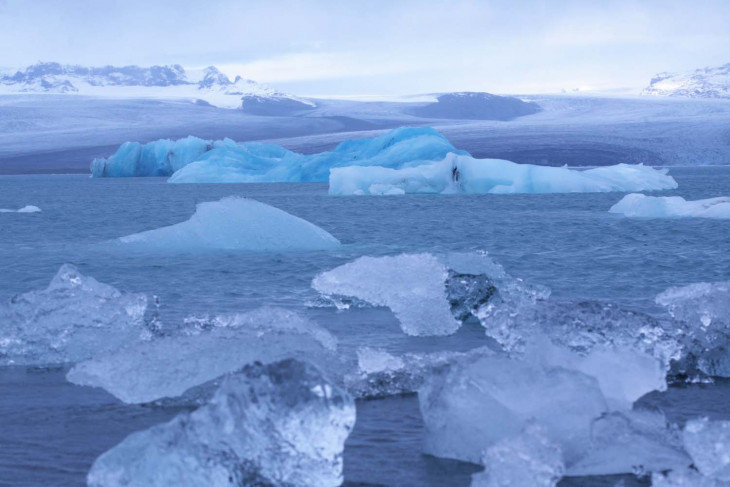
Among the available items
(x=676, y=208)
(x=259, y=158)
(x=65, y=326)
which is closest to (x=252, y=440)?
(x=65, y=326)

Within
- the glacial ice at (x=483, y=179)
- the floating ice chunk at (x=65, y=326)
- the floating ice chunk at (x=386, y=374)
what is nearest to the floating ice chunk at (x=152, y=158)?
the glacial ice at (x=483, y=179)

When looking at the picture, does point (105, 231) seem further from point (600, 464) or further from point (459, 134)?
point (459, 134)

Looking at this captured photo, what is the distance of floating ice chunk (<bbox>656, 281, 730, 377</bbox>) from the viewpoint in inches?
163

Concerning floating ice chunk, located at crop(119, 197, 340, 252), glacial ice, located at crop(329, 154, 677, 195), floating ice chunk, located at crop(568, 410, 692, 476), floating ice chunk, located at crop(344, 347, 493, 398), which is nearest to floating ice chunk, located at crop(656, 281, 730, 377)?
floating ice chunk, located at crop(344, 347, 493, 398)

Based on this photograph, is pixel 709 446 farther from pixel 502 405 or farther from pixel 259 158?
pixel 259 158

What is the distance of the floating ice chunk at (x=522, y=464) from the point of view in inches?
101

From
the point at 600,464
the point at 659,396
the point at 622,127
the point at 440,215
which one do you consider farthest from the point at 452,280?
the point at 622,127

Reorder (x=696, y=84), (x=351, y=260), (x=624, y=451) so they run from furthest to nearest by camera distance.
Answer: (x=696, y=84) < (x=351, y=260) < (x=624, y=451)

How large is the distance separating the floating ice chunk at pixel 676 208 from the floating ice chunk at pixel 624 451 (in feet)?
38.7

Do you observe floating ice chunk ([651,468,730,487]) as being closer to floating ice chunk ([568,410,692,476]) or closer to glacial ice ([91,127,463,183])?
floating ice chunk ([568,410,692,476])

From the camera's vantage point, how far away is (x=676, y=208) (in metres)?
14.3

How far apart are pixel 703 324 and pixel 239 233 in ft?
18.2

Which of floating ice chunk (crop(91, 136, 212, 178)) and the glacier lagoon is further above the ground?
the glacier lagoon

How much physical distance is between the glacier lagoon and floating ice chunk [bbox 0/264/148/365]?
140 mm
